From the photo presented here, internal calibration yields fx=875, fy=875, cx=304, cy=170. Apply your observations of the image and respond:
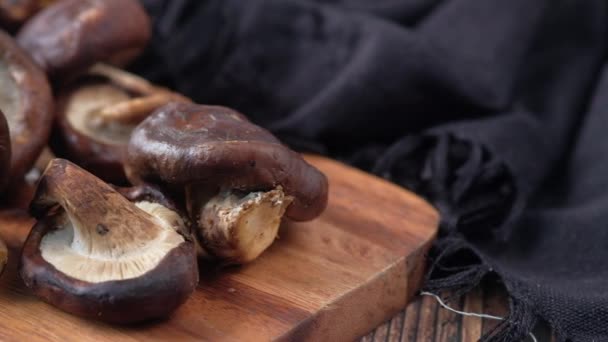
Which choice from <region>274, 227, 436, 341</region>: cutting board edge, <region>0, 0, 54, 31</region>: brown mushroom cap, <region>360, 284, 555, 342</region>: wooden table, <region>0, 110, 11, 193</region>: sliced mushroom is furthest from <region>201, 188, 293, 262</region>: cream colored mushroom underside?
<region>0, 0, 54, 31</region>: brown mushroom cap

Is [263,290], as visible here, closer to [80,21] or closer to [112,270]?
[112,270]

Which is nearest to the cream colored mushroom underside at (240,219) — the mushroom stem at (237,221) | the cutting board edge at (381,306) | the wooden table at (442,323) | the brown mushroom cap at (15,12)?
the mushroom stem at (237,221)

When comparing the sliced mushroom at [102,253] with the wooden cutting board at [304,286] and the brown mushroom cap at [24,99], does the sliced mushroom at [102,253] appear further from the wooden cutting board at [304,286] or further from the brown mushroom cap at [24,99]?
the brown mushroom cap at [24,99]

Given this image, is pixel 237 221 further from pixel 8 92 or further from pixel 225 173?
pixel 8 92

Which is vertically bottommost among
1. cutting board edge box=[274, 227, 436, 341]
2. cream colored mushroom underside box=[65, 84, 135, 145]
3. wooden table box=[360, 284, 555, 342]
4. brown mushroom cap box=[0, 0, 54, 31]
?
wooden table box=[360, 284, 555, 342]

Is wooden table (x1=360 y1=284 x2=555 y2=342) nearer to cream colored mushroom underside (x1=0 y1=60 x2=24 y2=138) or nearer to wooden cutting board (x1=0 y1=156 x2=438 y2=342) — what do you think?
Answer: wooden cutting board (x1=0 y1=156 x2=438 y2=342)

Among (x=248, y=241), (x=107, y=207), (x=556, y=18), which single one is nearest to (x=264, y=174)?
(x=248, y=241)
